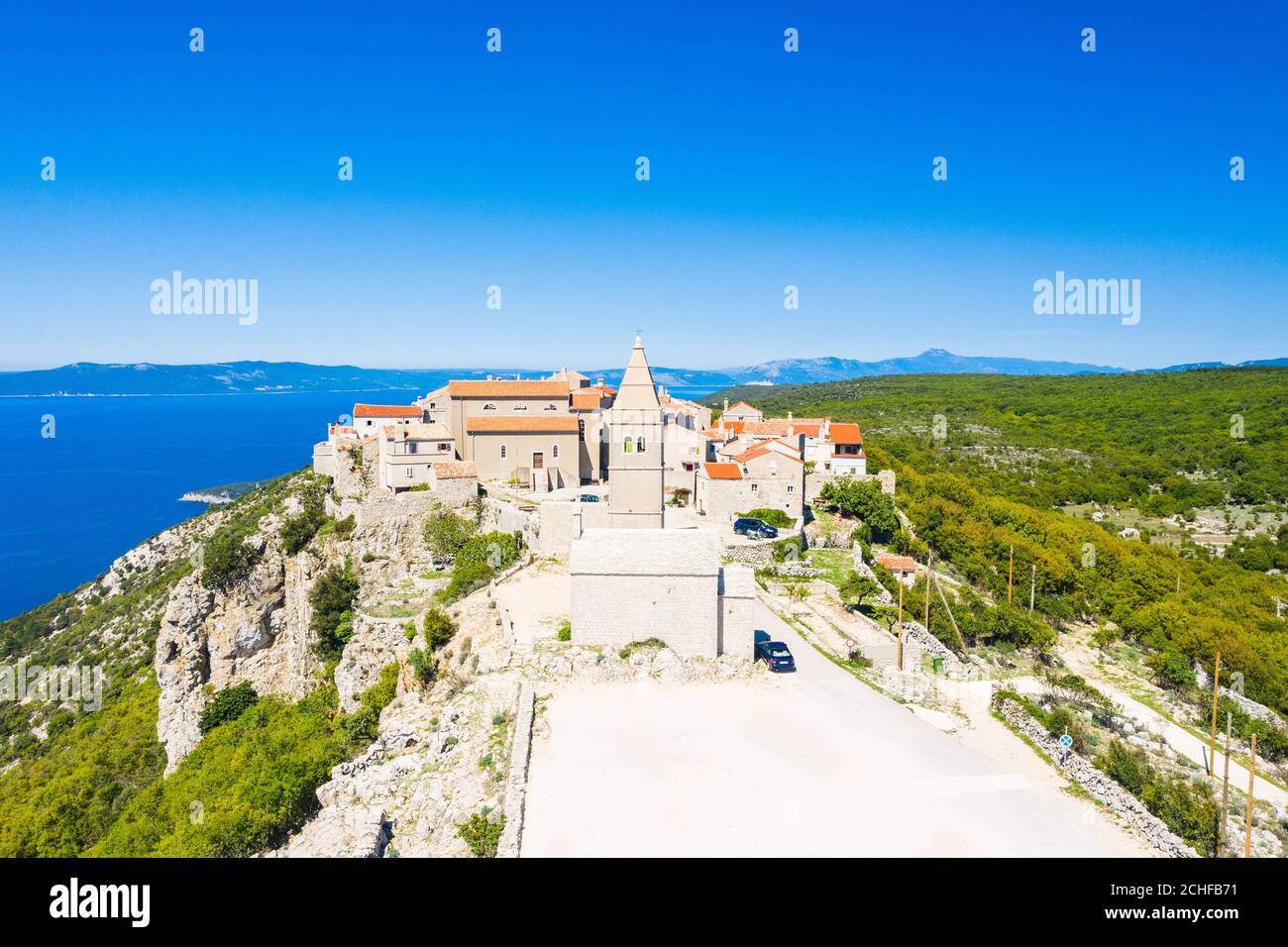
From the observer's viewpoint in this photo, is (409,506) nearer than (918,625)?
No

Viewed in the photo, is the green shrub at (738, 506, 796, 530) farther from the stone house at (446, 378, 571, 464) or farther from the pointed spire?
the stone house at (446, 378, 571, 464)

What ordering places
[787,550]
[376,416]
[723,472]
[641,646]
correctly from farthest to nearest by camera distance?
[376,416]
[723,472]
[787,550]
[641,646]

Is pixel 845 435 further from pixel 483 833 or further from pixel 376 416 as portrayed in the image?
pixel 483 833

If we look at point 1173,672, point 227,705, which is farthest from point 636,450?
point 227,705
